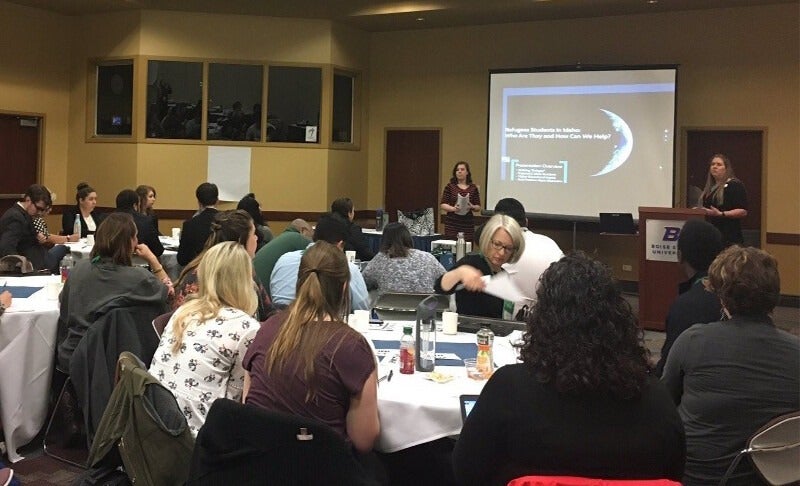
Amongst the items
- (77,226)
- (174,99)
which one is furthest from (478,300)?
(174,99)

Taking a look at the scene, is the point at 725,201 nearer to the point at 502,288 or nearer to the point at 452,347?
Result: the point at 502,288

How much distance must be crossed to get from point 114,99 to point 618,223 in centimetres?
719

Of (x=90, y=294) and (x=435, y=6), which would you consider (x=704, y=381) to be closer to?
(x=90, y=294)

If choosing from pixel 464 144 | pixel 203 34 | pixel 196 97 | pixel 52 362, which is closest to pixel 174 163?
pixel 196 97

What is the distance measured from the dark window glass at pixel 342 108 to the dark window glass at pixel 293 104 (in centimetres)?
31

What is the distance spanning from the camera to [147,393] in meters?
2.66

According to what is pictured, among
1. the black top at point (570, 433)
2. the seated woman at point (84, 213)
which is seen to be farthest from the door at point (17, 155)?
the black top at point (570, 433)

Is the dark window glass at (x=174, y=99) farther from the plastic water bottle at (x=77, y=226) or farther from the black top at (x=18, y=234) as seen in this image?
the black top at (x=18, y=234)

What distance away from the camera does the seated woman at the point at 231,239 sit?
384cm

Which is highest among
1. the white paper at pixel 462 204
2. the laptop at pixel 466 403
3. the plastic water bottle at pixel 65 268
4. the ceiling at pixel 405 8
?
the ceiling at pixel 405 8

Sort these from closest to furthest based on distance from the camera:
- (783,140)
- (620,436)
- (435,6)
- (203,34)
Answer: (620,436) < (783,140) < (435,6) < (203,34)

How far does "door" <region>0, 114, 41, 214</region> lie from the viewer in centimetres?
1066

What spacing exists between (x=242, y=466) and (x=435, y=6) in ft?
29.3

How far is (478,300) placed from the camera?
4254mm
